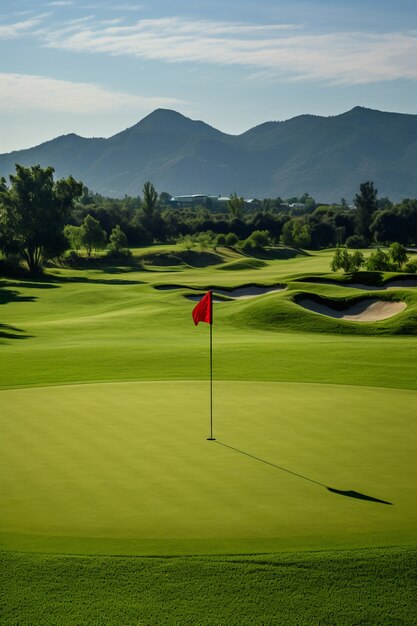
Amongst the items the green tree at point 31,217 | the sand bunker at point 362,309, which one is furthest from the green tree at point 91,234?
the sand bunker at point 362,309

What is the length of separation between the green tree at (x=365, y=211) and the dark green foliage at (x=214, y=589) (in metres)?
154

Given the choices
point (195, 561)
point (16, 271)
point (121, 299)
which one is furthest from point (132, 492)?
point (16, 271)

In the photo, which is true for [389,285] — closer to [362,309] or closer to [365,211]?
[362,309]

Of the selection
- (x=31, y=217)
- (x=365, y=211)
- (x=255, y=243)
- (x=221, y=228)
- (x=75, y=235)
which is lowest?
(x=255, y=243)

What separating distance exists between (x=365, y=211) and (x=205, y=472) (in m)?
162

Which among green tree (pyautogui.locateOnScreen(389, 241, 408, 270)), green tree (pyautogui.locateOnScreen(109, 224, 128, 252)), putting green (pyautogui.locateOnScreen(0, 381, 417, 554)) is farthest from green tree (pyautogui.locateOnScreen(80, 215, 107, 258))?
putting green (pyautogui.locateOnScreen(0, 381, 417, 554))

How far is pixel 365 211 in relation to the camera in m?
171

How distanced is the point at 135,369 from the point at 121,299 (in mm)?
33528

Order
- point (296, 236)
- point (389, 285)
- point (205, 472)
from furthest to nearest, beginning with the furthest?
point (296, 236), point (389, 285), point (205, 472)

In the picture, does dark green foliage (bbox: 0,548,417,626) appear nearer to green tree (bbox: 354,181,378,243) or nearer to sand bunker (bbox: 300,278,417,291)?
sand bunker (bbox: 300,278,417,291)

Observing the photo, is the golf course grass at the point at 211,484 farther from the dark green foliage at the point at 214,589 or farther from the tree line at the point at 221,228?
the tree line at the point at 221,228

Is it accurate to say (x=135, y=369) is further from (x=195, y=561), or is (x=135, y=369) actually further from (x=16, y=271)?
(x=16, y=271)

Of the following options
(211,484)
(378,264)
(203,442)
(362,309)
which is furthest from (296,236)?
A: (211,484)

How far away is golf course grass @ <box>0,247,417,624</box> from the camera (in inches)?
386
